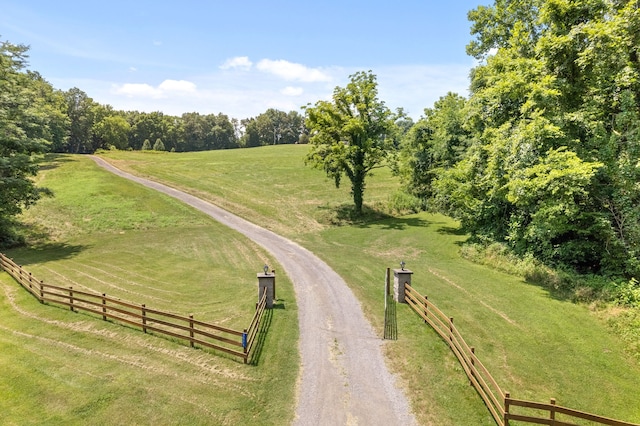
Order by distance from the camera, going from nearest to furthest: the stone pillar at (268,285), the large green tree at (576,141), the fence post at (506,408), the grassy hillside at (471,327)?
the fence post at (506,408) < the grassy hillside at (471,327) < the stone pillar at (268,285) < the large green tree at (576,141)

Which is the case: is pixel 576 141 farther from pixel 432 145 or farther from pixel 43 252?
pixel 43 252

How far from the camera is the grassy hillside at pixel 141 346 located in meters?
10.4

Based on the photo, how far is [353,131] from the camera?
41.5 metres

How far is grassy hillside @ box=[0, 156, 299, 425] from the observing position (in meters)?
10.4

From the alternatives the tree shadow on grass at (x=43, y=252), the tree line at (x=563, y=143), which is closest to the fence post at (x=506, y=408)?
the tree line at (x=563, y=143)

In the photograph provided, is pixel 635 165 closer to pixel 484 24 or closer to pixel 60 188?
pixel 484 24

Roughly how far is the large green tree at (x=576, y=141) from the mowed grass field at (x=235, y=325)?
4153 mm

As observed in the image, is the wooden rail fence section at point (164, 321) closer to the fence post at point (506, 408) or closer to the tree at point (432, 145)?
the fence post at point (506, 408)

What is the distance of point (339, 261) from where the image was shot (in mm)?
26375

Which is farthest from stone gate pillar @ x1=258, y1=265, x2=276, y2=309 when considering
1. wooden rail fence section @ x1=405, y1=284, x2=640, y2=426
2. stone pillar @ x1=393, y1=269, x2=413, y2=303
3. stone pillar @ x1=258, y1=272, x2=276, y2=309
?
wooden rail fence section @ x1=405, y1=284, x2=640, y2=426

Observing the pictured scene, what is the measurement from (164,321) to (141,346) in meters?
1.18

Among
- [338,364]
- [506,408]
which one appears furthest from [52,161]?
[506,408]

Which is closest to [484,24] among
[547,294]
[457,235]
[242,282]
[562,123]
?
[562,123]

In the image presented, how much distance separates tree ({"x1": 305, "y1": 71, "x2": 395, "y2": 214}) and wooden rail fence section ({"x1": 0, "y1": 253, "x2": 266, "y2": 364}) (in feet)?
92.1
